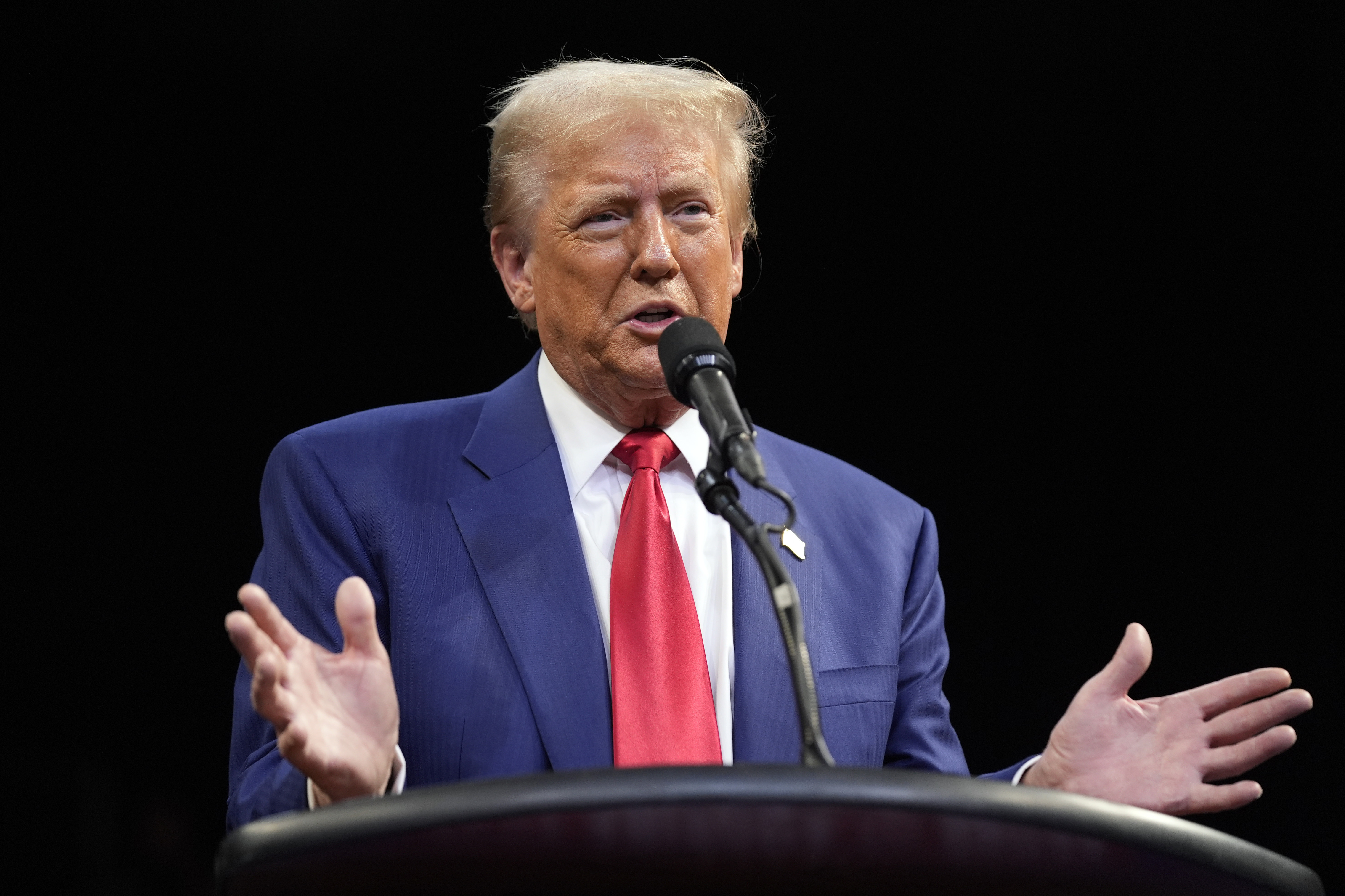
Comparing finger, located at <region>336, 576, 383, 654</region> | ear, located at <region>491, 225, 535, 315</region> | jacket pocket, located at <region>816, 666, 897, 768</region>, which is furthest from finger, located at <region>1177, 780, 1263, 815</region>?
ear, located at <region>491, 225, 535, 315</region>

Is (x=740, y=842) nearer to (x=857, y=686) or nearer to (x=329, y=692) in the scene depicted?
(x=329, y=692)

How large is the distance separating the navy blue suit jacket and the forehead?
288mm

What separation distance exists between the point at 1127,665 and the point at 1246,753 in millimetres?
160

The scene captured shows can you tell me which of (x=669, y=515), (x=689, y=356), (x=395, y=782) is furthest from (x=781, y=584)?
(x=669, y=515)

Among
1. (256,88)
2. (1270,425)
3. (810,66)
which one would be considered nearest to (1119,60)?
(810,66)

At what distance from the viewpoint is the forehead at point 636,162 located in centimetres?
184

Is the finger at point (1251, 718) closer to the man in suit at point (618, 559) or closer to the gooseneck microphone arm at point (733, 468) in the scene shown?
the man in suit at point (618, 559)

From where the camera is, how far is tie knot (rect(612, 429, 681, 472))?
181cm

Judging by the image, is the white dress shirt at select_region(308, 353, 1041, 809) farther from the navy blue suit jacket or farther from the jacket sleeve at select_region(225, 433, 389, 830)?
the jacket sleeve at select_region(225, 433, 389, 830)

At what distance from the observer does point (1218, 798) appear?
1.39 metres

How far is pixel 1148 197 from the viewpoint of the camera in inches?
Answer: 116

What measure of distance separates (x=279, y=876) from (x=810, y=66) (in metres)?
2.50

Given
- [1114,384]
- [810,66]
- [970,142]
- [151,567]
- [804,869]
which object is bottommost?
[151,567]

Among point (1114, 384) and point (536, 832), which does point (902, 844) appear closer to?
point (536, 832)
